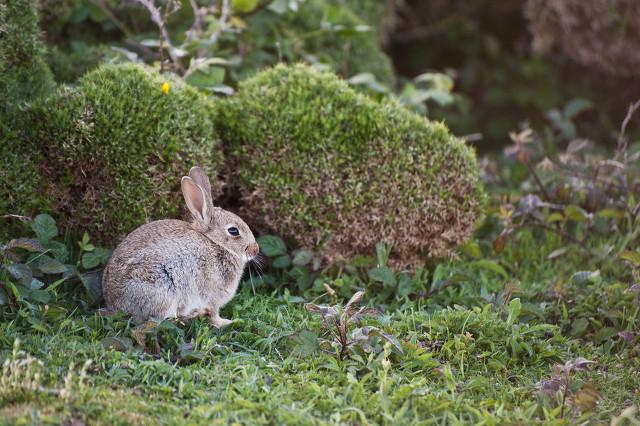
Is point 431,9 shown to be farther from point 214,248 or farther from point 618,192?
point 214,248

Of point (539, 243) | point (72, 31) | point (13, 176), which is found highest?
point (72, 31)

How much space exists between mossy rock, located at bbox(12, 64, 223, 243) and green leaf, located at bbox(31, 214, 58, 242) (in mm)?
243

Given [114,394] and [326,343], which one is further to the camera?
[326,343]

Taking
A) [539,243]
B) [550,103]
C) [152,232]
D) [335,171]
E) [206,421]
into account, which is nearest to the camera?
[206,421]

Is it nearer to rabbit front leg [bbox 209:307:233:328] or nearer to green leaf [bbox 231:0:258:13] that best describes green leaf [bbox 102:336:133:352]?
rabbit front leg [bbox 209:307:233:328]

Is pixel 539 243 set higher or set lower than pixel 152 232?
lower

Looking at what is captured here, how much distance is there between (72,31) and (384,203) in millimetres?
3131

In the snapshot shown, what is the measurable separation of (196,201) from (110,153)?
0.64 metres

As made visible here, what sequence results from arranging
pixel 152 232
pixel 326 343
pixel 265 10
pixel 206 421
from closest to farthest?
1. pixel 206 421
2. pixel 326 343
3. pixel 152 232
4. pixel 265 10

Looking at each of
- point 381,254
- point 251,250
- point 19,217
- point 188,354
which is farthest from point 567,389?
point 19,217

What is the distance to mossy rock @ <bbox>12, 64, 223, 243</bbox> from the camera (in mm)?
4906

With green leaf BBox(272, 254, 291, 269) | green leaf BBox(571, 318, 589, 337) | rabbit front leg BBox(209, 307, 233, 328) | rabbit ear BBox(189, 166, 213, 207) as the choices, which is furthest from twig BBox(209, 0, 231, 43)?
green leaf BBox(571, 318, 589, 337)

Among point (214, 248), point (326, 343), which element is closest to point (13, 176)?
point (214, 248)

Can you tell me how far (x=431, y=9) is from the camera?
388 inches
